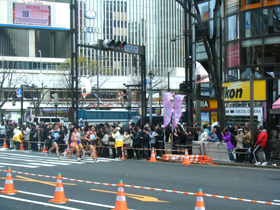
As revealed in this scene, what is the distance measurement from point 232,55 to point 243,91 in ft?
8.91

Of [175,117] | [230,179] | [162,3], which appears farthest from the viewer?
[162,3]

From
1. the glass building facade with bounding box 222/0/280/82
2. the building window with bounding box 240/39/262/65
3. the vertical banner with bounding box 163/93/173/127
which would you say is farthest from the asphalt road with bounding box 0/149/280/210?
the building window with bounding box 240/39/262/65

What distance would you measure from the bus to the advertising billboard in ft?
136

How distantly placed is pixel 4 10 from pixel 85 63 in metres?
29.4

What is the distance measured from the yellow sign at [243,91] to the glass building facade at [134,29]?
61.1 meters

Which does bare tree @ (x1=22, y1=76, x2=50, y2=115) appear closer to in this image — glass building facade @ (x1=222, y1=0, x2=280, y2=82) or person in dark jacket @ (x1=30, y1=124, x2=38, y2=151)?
person in dark jacket @ (x1=30, y1=124, x2=38, y2=151)

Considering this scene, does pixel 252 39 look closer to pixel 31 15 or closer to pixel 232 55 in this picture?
pixel 232 55

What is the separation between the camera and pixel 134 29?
89562 millimetres

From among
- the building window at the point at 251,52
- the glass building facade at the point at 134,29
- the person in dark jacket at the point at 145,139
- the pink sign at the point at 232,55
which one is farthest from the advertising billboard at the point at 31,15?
the person in dark jacket at the point at 145,139

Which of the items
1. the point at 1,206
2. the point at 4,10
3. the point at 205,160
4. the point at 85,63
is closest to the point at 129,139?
the point at 205,160

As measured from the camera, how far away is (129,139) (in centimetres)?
1823

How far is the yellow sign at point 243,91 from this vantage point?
70.8 ft

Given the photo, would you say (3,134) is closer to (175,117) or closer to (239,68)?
(175,117)

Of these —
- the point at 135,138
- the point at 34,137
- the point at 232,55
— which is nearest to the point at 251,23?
the point at 232,55
